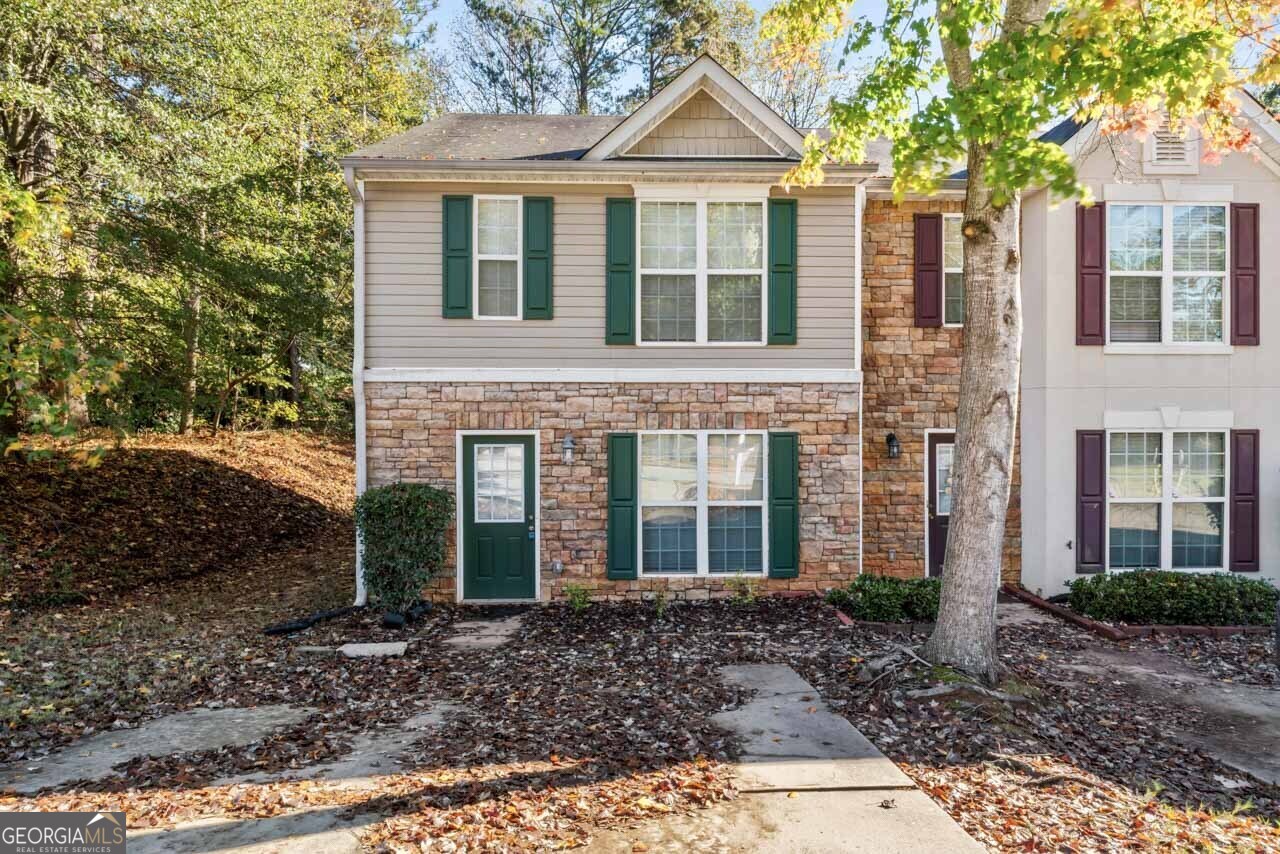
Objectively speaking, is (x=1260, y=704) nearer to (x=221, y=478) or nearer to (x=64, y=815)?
(x=64, y=815)

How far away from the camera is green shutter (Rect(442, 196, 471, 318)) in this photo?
8.36 meters

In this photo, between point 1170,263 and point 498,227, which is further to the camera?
point 1170,263

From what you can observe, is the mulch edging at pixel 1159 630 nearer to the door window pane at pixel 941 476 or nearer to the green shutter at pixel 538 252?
the door window pane at pixel 941 476

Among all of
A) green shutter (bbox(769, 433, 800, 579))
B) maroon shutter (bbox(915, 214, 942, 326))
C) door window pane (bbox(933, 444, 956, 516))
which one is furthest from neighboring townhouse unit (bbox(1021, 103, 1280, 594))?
green shutter (bbox(769, 433, 800, 579))

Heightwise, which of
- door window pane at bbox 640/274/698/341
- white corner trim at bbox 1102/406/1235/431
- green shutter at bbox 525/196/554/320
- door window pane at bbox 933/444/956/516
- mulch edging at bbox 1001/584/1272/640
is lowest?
mulch edging at bbox 1001/584/1272/640

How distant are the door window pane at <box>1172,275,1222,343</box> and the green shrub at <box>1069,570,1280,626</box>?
9.46ft


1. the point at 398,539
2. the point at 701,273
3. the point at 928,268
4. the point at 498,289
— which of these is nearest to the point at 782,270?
the point at 701,273

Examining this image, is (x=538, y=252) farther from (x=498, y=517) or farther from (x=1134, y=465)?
(x=1134, y=465)

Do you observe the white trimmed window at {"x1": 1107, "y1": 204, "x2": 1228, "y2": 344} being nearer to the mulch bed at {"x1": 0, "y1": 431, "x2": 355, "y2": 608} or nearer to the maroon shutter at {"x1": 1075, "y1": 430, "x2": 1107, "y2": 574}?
the maroon shutter at {"x1": 1075, "y1": 430, "x2": 1107, "y2": 574}

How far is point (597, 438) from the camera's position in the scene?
852 cm

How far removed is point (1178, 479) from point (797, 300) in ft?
16.6

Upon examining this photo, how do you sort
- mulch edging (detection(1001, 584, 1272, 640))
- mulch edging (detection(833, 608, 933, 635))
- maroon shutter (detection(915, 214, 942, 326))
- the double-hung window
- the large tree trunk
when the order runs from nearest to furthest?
the large tree trunk
mulch edging (detection(833, 608, 933, 635))
mulch edging (detection(1001, 584, 1272, 640))
the double-hung window
maroon shutter (detection(915, 214, 942, 326))

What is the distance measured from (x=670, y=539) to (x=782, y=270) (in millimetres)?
3413

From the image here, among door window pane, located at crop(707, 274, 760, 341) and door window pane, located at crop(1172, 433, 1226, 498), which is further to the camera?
door window pane, located at crop(1172, 433, 1226, 498)
